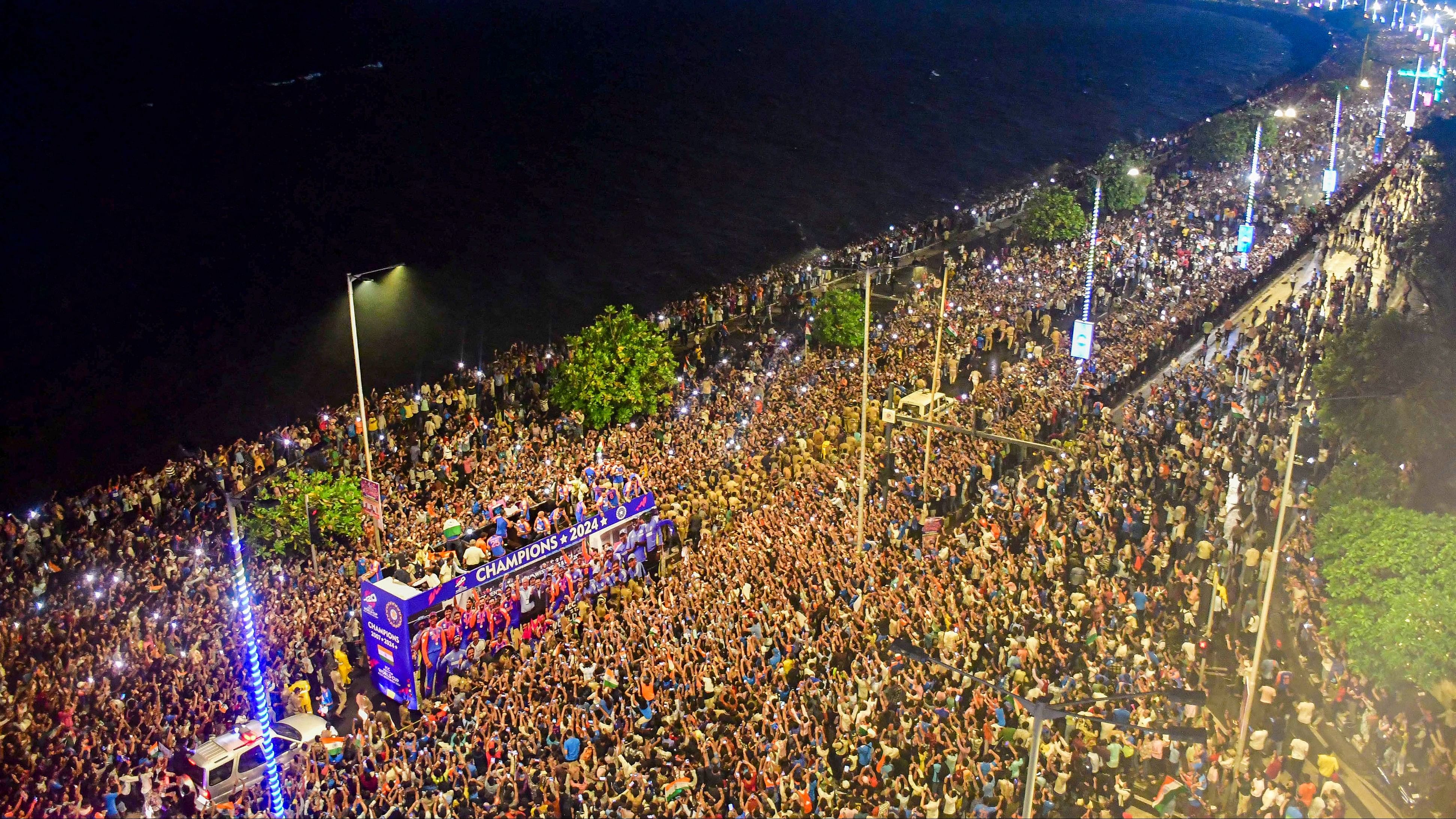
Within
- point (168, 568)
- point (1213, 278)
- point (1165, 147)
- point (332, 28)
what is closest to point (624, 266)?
point (1213, 278)

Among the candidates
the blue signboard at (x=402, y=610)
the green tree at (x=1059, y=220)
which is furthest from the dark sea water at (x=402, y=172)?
the blue signboard at (x=402, y=610)

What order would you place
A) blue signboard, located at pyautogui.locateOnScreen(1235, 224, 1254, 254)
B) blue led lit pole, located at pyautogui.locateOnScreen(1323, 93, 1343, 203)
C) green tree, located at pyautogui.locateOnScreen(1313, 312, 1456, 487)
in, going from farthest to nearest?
blue led lit pole, located at pyautogui.locateOnScreen(1323, 93, 1343, 203) < blue signboard, located at pyautogui.locateOnScreen(1235, 224, 1254, 254) < green tree, located at pyautogui.locateOnScreen(1313, 312, 1456, 487)

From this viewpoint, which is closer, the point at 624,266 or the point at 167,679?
the point at 167,679

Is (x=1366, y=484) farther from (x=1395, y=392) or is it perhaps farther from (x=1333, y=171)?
(x=1333, y=171)

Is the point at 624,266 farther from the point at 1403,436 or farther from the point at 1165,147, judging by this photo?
the point at 1403,436

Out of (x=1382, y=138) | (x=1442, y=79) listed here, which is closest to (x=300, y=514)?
(x=1382, y=138)

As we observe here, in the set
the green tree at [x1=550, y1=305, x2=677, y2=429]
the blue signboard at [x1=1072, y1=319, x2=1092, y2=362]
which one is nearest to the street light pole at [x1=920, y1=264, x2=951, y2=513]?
the blue signboard at [x1=1072, y1=319, x2=1092, y2=362]

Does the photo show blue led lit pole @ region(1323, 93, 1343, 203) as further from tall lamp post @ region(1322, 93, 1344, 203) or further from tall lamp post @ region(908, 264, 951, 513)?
tall lamp post @ region(908, 264, 951, 513)
